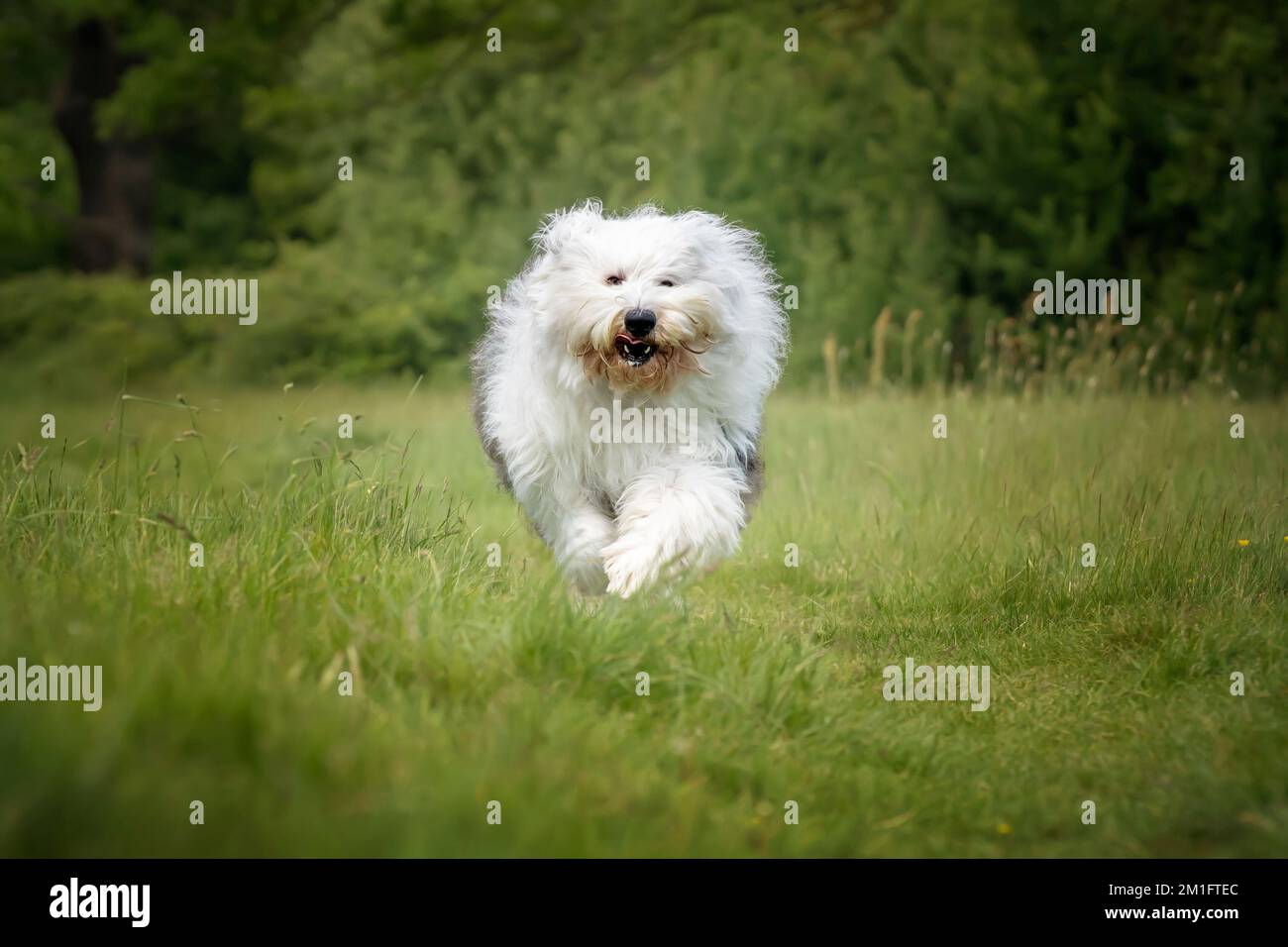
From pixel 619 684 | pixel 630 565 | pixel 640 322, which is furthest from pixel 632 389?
pixel 619 684

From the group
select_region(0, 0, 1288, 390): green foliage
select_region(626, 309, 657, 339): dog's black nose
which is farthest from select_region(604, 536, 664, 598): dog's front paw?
select_region(0, 0, 1288, 390): green foliage

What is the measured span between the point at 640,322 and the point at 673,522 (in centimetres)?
82

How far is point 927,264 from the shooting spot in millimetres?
14805

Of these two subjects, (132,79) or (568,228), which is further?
(132,79)

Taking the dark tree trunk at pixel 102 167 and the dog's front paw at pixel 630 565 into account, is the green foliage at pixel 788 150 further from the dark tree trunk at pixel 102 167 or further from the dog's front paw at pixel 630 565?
the dog's front paw at pixel 630 565

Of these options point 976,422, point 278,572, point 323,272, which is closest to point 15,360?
point 323,272

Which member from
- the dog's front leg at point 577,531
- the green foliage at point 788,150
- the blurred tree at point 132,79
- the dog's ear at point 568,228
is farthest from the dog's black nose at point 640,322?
the blurred tree at point 132,79

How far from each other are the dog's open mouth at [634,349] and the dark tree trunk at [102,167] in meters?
14.7

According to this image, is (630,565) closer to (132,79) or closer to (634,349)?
(634,349)

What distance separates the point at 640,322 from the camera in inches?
204

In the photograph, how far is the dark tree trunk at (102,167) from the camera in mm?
18031

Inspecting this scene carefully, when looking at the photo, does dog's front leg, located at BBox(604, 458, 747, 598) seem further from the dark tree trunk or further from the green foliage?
the dark tree trunk

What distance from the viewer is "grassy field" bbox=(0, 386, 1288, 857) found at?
294 cm

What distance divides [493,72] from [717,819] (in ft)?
55.4
